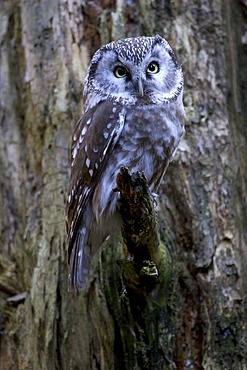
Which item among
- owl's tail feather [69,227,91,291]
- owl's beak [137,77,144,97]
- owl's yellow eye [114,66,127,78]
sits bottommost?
owl's tail feather [69,227,91,291]

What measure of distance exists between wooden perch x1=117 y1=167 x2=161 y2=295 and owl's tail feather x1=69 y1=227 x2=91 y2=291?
31cm

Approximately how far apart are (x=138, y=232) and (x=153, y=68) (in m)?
0.93

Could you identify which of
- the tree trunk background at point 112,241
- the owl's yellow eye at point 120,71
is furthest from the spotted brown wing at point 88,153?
the tree trunk background at point 112,241

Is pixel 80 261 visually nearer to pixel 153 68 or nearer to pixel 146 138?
pixel 146 138

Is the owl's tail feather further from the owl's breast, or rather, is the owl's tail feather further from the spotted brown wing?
the owl's breast

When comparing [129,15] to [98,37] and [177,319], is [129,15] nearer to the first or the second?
[98,37]

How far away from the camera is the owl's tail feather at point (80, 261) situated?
14.7ft

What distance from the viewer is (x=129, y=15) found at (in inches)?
204

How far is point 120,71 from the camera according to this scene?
4.40 m

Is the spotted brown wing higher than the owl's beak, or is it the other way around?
the owl's beak

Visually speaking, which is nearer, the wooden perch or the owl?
the wooden perch

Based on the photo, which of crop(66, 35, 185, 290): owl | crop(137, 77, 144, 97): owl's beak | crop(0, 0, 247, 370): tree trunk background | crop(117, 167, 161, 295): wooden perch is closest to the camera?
crop(117, 167, 161, 295): wooden perch

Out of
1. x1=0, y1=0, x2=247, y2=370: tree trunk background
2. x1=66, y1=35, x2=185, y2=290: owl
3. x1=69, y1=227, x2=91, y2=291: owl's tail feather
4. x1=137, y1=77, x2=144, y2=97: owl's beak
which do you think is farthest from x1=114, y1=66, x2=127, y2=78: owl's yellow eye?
x1=69, y1=227, x2=91, y2=291: owl's tail feather

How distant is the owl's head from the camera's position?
4293mm
